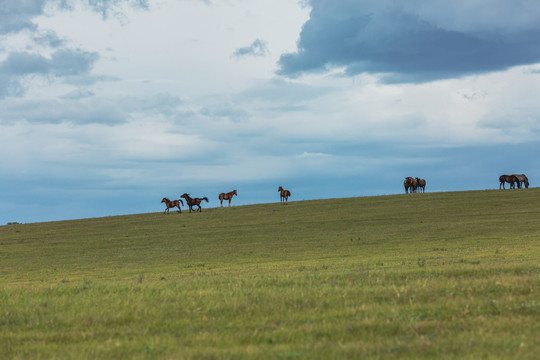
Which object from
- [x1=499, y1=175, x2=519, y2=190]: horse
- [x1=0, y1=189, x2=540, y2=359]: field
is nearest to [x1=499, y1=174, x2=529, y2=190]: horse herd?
[x1=499, y1=175, x2=519, y2=190]: horse

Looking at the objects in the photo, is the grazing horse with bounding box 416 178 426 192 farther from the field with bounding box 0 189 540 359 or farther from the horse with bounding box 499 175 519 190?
the field with bounding box 0 189 540 359

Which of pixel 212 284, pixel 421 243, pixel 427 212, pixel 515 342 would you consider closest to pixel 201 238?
pixel 421 243

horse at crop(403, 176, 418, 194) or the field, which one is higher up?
horse at crop(403, 176, 418, 194)

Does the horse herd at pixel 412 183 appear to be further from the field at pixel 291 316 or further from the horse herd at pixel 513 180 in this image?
the field at pixel 291 316

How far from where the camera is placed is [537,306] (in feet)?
38.8

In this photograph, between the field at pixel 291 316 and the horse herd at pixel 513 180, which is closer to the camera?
the field at pixel 291 316

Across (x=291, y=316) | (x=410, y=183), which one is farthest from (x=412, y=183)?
(x=291, y=316)

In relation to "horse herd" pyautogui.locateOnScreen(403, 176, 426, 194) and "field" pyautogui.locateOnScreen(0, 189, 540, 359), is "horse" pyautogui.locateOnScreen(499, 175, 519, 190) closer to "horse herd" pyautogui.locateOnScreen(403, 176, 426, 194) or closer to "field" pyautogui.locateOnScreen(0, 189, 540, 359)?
"horse herd" pyautogui.locateOnScreen(403, 176, 426, 194)

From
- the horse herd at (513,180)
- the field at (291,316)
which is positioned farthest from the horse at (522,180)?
the field at (291,316)

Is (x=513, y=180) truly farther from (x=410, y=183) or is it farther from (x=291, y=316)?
(x=291, y=316)

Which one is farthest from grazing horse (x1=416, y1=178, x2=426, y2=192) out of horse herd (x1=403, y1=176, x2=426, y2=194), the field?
the field

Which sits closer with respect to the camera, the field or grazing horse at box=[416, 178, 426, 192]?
the field

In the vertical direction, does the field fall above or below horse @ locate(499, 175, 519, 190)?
below

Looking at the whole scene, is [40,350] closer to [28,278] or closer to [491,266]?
[491,266]
